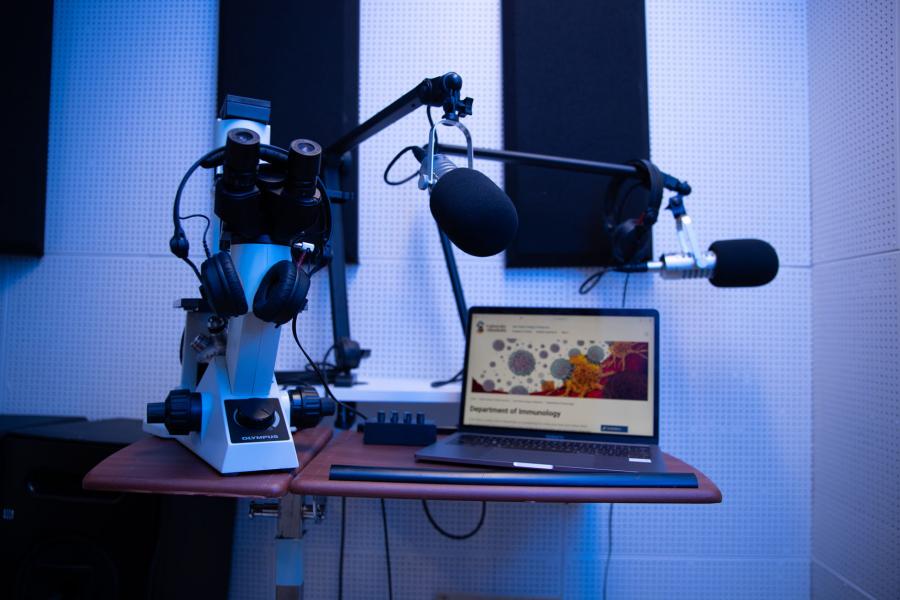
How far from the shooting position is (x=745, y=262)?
3.94 ft

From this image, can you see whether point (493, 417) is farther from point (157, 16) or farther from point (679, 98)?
point (157, 16)

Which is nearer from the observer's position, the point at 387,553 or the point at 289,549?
the point at 289,549

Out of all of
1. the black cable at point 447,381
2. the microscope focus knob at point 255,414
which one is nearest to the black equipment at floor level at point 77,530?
the microscope focus knob at point 255,414

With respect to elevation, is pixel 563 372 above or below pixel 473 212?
below

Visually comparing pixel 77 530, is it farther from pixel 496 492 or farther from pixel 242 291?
pixel 496 492

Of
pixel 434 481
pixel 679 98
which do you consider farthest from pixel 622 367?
pixel 679 98

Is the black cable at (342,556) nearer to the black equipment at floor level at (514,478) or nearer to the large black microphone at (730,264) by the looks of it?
the black equipment at floor level at (514,478)

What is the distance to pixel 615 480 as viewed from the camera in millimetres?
841

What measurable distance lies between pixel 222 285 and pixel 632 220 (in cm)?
94

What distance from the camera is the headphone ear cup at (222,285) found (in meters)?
0.75

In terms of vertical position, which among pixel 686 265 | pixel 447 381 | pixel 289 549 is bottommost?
pixel 289 549

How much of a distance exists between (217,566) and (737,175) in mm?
1651

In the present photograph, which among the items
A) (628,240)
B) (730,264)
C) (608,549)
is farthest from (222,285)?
(608,549)

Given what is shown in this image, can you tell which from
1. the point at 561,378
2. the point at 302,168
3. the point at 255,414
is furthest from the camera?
the point at 561,378
